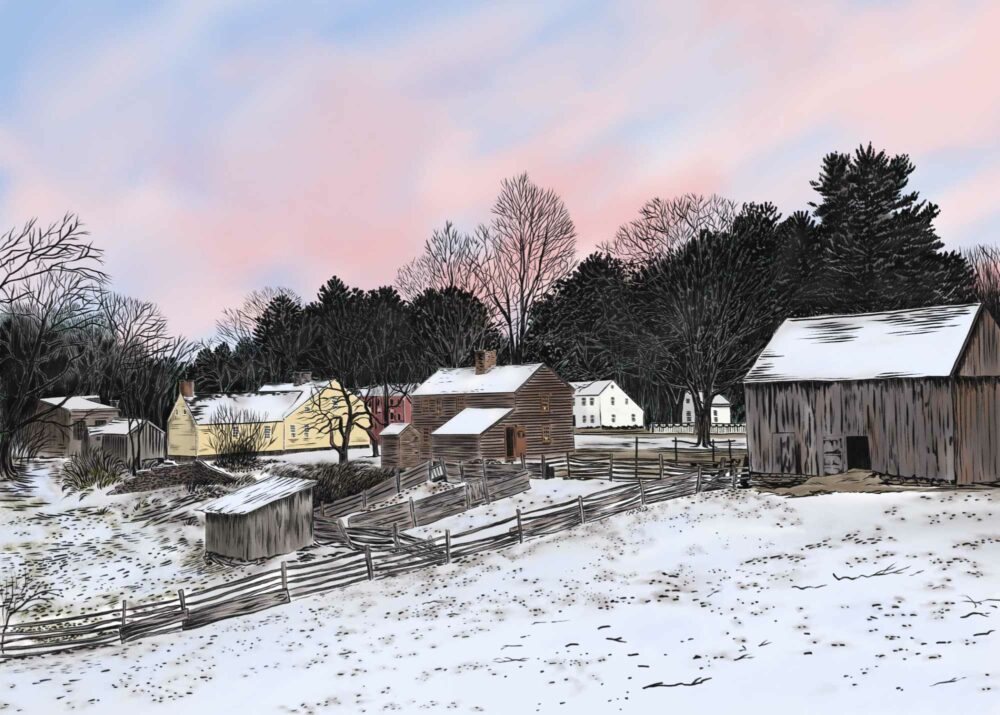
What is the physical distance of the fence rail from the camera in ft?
68.7

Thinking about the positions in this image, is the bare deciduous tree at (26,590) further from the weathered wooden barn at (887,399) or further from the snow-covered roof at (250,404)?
the snow-covered roof at (250,404)

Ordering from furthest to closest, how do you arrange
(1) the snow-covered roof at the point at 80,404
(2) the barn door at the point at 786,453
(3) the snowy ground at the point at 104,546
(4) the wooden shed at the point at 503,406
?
(1) the snow-covered roof at the point at 80,404 < (4) the wooden shed at the point at 503,406 < (2) the barn door at the point at 786,453 < (3) the snowy ground at the point at 104,546

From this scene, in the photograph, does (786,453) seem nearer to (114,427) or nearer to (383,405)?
(383,405)

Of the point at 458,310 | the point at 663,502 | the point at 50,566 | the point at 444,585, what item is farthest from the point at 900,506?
the point at 458,310

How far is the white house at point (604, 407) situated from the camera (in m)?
92.0

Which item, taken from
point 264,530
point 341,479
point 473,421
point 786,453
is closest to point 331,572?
point 264,530

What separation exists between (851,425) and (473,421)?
2005 centimetres

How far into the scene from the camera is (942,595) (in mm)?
17578

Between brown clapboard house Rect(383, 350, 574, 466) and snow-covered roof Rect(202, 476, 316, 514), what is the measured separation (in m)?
13.4

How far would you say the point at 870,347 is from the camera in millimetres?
30766

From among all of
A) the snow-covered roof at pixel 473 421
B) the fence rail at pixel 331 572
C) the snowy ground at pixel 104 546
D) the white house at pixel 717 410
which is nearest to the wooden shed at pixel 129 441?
the snowy ground at pixel 104 546

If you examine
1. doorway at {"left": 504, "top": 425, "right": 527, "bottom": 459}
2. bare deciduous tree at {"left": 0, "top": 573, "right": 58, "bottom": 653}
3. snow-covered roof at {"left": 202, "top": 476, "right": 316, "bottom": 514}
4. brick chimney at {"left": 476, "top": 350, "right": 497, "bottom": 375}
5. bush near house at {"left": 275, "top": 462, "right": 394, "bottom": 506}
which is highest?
brick chimney at {"left": 476, "top": 350, "right": 497, "bottom": 375}

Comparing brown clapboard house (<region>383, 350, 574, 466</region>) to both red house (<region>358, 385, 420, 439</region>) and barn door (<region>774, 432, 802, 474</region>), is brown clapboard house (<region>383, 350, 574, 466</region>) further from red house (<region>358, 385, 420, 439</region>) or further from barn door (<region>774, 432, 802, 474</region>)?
barn door (<region>774, 432, 802, 474</region>)

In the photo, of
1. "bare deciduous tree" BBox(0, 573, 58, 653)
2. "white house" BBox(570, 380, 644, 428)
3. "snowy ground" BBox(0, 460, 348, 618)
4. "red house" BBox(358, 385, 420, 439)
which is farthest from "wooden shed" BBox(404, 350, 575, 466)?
"white house" BBox(570, 380, 644, 428)
